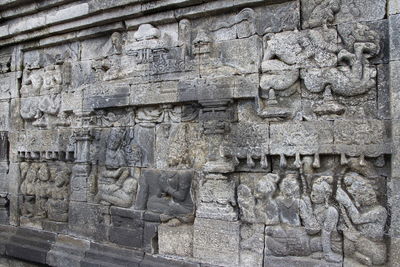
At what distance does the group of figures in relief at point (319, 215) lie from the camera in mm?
2992

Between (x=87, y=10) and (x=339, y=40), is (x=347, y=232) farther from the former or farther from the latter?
(x=87, y=10)

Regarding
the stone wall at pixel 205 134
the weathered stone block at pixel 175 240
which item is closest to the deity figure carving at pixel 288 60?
the stone wall at pixel 205 134

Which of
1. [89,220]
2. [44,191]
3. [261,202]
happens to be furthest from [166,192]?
[44,191]

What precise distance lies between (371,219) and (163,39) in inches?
127

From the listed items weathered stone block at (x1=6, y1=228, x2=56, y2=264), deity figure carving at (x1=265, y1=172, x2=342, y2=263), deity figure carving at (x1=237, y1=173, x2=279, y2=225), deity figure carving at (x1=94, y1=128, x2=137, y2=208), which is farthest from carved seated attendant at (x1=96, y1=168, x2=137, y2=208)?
deity figure carving at (x1=265, y1=172, x2=342, y2=263)

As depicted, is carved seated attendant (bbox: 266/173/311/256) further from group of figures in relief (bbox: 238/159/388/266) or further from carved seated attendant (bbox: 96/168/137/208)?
carved seated attendant (bbox: 96/168/137/208)

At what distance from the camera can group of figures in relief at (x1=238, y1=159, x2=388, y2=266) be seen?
2.99 metres

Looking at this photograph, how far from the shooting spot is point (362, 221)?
2.99 metres

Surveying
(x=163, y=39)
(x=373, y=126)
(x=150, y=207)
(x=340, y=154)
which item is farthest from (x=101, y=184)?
(x=373, y=126)

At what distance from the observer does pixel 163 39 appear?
4051 millimetres

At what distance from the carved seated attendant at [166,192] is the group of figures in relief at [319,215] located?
702mm

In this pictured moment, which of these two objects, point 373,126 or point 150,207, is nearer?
point 373,126

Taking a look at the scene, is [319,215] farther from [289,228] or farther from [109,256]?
[109,256]

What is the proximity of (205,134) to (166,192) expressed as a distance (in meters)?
0.92
